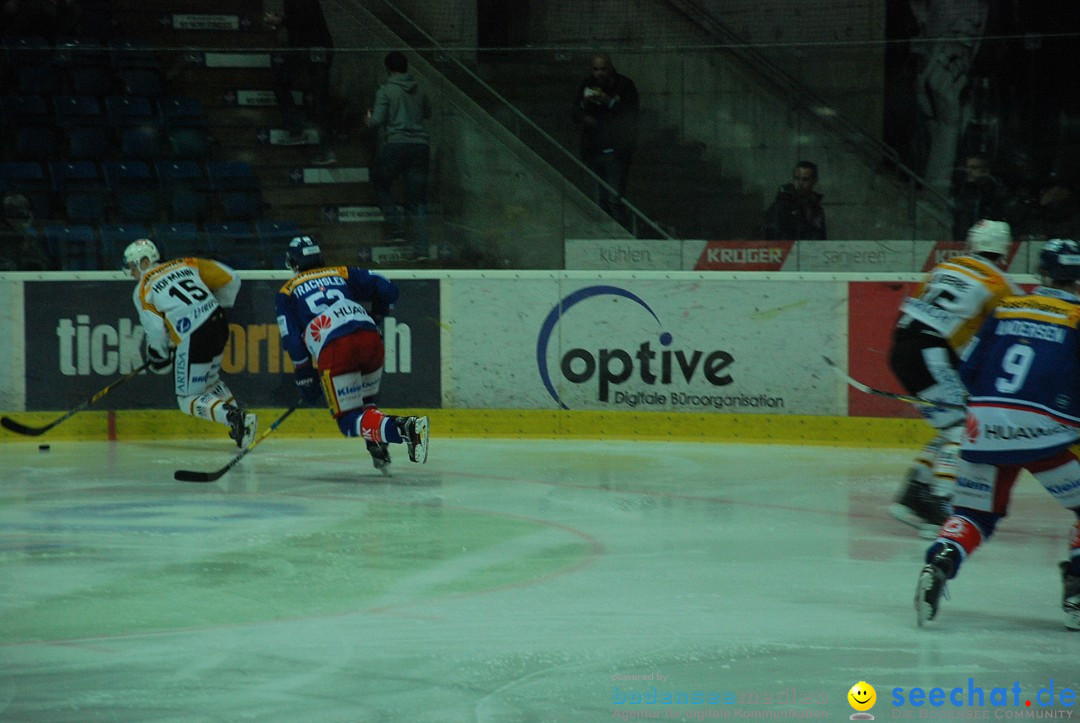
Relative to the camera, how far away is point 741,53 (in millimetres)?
8469

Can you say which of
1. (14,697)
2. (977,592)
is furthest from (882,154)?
(14,697)

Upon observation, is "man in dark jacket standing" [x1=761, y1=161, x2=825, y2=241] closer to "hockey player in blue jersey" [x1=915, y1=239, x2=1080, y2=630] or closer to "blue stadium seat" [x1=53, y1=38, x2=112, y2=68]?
"hockey player in blue jersey" [x1=915, y1=239, x2=1080, y2=630]

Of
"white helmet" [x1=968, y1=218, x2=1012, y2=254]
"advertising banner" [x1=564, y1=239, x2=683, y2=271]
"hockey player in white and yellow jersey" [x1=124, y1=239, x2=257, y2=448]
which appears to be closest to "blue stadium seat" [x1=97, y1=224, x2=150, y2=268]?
"hockey player in white and yellow jersey" [x1=124, y1=239, x2=257, y2=448]

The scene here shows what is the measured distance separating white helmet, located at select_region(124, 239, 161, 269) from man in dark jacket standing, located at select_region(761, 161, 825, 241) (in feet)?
12.2

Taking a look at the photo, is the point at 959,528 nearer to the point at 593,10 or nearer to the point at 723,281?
the point at 723,281

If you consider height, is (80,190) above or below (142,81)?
below

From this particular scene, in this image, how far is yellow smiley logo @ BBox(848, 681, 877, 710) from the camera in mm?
3135

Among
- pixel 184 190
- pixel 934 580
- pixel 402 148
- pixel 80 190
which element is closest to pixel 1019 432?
pixel 934 580

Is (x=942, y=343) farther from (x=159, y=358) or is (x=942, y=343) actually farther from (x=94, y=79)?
(x=94, y=79)

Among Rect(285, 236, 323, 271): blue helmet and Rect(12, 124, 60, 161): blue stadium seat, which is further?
Rect(12, 124, 60, 161): blue stadium seat

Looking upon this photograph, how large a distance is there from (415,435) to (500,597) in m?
2.39

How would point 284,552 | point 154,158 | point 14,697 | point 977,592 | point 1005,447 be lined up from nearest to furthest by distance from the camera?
point 14,697
point 1005,447
point 977,592
point 284,552
point 154,158

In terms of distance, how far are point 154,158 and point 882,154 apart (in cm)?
475

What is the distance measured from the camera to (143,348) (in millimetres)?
8312
